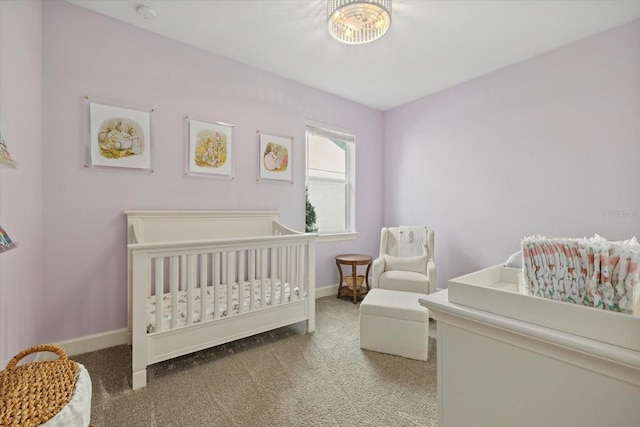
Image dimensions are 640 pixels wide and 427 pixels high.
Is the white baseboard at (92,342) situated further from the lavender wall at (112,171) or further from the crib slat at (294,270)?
the crib slat at (294,270)

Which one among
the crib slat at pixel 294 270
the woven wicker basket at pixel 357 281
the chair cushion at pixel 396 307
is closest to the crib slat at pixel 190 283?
the crib slat at pixel 294 270

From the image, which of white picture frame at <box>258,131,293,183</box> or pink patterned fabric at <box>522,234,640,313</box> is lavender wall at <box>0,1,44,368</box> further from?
pink patterned fabric at <box>522,234,640,313</box>

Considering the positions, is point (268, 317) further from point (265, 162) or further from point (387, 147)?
point (387, 147)

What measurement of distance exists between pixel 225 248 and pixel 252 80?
189cm

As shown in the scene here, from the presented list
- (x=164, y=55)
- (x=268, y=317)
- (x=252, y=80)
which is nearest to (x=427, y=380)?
(x=268, y=317)

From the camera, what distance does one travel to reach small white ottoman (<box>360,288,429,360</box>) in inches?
79.1

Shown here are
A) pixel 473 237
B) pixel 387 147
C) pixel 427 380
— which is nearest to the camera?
pixel 427 380

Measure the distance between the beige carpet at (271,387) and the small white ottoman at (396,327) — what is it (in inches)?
2.6

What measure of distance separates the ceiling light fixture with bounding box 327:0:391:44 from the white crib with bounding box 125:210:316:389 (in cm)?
156

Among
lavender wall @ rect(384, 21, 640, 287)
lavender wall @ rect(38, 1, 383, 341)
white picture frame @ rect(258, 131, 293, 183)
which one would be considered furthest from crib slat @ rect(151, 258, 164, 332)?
lavender wall @ rect(384, 21, 640, 287)

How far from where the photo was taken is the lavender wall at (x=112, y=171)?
204 centimetres

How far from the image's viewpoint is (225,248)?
6.60 ft

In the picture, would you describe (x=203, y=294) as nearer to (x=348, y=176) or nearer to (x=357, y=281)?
(x=357, y=281)

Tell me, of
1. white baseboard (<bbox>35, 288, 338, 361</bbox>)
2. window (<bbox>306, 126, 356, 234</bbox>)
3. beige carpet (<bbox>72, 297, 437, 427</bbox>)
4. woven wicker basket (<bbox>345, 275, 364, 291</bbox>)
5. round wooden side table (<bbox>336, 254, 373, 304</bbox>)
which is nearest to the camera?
beige carpet (<bbox>72, 297, 437, 427</bbox>)
